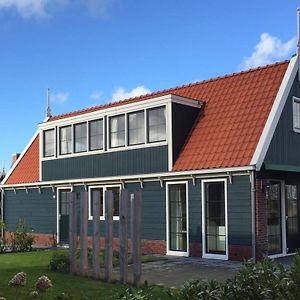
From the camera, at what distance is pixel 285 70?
16953 mm

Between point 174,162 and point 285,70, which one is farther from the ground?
point 285,70

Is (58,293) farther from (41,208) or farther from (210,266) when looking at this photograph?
(41,208)

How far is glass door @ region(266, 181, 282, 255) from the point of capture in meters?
16.0

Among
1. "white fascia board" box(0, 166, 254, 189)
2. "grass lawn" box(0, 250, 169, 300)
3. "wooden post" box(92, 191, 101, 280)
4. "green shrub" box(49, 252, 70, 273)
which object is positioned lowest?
"grass lawn" box(0, 250, 169, 300)

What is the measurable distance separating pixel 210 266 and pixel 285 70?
692 centimetres

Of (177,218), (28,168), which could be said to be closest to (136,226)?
(177,218)

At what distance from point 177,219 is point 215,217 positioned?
1.66 metres

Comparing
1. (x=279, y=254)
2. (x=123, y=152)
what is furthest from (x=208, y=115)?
(x=279, y=254)

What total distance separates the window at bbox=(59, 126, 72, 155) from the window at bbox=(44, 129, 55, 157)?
60cm

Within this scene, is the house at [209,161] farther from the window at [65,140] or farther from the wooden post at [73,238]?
the wooden post at [73,238]

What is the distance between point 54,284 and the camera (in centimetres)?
1048

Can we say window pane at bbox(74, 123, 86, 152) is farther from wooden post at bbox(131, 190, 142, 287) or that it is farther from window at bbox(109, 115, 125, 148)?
wooden post at bbox(131, 190, 142, 287)

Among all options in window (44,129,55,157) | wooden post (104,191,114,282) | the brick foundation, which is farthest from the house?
wooden post (104,191,114,282)

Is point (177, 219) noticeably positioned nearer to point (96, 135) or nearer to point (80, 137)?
point (96, 135)
